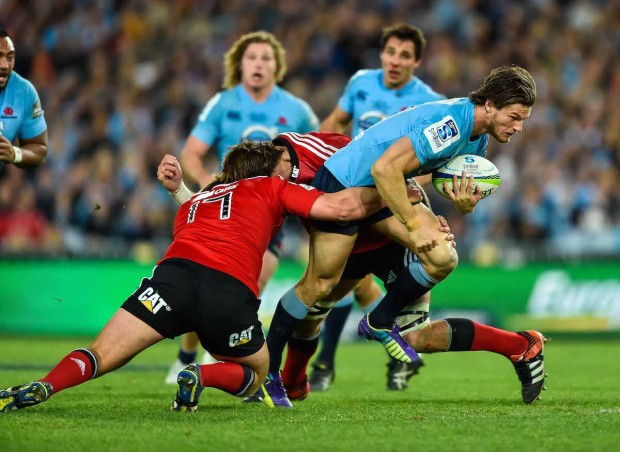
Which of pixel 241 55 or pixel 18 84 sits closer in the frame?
pixel 18 84

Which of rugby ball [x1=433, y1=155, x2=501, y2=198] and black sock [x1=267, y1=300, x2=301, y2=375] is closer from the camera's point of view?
rugby ball [x1=433, y1=155, x2=501, y2=198]

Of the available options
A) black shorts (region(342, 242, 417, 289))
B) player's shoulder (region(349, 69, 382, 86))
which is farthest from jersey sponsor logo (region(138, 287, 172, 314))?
player's shoulder (region(349, 69, 382, 86))

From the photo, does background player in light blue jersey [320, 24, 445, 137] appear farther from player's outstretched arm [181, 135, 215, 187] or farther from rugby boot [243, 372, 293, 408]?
rugby boot [243, 372, 293, 408]

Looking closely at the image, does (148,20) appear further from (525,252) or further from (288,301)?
(288,301)

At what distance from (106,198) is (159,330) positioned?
9.92 metres

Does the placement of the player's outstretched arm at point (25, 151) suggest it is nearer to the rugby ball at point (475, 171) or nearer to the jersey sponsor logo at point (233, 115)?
the jersey sponsor logo at point (233, 115)

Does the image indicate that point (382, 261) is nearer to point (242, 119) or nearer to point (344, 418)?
point (344, 418)

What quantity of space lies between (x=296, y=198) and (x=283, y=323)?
3.44ft

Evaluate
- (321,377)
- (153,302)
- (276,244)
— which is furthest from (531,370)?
(276,244)

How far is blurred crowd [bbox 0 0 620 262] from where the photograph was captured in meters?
15.1

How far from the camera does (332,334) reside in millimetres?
9031

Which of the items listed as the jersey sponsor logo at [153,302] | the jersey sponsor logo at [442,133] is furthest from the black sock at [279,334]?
the jersey sponsor logo at [442,133]

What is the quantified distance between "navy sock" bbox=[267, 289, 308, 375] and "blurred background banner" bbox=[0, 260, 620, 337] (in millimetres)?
7092

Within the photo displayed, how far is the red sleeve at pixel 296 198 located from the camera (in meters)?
6.15
